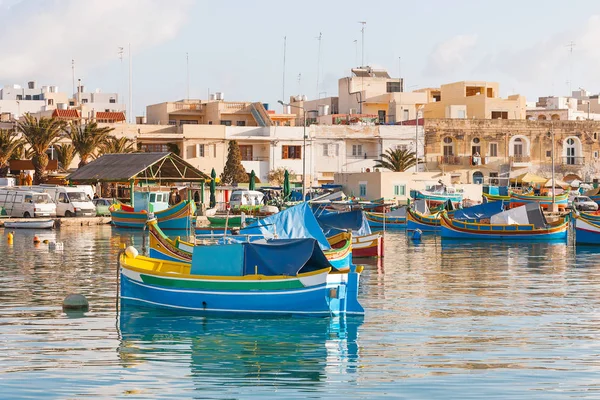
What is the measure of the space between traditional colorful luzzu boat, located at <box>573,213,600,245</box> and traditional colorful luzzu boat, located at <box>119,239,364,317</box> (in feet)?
90.8

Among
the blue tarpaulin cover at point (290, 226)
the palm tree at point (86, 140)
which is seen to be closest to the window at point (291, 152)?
the palm tree at point (86, 140)

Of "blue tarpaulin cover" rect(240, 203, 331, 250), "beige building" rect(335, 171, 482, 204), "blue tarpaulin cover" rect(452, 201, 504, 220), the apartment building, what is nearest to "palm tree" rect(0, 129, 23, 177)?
the apartment building

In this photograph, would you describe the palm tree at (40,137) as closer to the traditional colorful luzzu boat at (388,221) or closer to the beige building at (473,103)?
the traditional colorful luzzu boat at (388,221)

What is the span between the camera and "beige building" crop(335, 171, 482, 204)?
79.1m

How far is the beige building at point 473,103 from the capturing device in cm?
9638

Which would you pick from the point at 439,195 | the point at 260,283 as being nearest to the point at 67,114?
the point at 439,195

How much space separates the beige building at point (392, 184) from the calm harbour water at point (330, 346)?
44826mm

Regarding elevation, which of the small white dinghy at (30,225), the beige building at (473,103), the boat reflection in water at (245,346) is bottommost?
the boat reflection in water at (245,346)

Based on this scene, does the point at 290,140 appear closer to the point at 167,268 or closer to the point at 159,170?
the point at 159,170

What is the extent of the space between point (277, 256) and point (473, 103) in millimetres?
75442

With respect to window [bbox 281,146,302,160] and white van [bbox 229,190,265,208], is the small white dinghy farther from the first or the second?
window [bbox 281,146,302,160]

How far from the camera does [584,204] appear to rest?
7881 centimetres

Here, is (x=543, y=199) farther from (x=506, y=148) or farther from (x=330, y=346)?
(x=330, y=346)

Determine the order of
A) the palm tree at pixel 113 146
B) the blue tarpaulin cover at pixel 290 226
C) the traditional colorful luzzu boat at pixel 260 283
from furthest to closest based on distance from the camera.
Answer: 1. the palm tree at pixel 113 146
2. the blue tarpaulin cover at pixel 290 226
3. the traditional colorful luzzu boat at pixel 260 283
